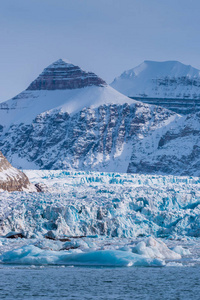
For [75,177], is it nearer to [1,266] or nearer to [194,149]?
[1,266]

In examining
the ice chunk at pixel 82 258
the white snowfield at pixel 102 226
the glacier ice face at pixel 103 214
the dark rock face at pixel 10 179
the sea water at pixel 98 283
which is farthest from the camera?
the dark rock face at pixel 10 179

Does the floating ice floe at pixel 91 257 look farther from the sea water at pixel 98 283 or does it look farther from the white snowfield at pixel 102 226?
the sea water at pixel 98 283

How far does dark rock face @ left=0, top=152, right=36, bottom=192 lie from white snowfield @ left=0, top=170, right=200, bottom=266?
3.33m

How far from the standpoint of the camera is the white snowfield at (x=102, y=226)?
37.0 m

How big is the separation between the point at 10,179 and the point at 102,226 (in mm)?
15246

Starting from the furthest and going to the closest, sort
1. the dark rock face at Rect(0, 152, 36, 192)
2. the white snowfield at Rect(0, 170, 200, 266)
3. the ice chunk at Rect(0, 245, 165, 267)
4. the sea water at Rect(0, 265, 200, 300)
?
the dark rock face at Rect(0, 152, 36, 192) < the white snowfield at Rect(0, 170, 200, 266) < the ice chunk at Rect(0, 245, 165, 267) < the sea water at Rect(0, 265, 200, 300)

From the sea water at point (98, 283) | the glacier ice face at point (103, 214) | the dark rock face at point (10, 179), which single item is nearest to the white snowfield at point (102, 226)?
the glacier ice face at point (103, 214)

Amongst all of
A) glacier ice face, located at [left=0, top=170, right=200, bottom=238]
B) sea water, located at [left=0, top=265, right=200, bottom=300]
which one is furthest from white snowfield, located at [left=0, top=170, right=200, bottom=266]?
sea water, located at [left=0, top=265, right=200, bottom=300]

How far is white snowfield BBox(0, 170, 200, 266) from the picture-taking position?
121 ft

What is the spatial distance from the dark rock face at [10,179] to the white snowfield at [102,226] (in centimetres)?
333

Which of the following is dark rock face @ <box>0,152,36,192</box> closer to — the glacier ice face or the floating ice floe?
the glacier ice face

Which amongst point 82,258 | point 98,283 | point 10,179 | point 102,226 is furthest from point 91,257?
point 10,179

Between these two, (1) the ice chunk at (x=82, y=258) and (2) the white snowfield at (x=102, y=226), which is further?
(2) the white snowfield at (x=102, y=226)

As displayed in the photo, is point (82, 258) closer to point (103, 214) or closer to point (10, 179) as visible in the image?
point (103, 214)
